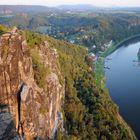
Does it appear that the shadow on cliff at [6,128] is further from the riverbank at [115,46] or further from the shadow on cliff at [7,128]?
the riverbank at [115,46]

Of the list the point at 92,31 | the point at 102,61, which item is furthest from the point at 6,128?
the point at 92,31

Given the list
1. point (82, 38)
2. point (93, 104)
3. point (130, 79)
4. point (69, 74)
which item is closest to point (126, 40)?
point (82, 38)

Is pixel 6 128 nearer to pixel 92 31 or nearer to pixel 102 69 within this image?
pixel 102 69

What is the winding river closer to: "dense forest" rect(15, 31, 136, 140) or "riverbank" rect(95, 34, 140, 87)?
"riverbank" rect(95, 34, 140, 87)

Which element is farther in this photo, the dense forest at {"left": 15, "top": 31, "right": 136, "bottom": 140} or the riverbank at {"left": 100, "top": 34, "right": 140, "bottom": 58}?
the riverbank at {"left": 100, "top": 34, "right": 140, "bottom": 58}

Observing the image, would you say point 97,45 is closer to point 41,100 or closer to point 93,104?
point 93,104

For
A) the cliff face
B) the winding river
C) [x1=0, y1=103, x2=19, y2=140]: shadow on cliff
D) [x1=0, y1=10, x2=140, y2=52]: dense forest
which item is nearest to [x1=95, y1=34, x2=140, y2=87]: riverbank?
the winding river

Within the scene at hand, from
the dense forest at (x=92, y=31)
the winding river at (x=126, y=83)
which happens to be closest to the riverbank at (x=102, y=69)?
the winding river at (x=126, y=83)

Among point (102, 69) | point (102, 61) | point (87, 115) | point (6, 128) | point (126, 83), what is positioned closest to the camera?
point (6, 128)
